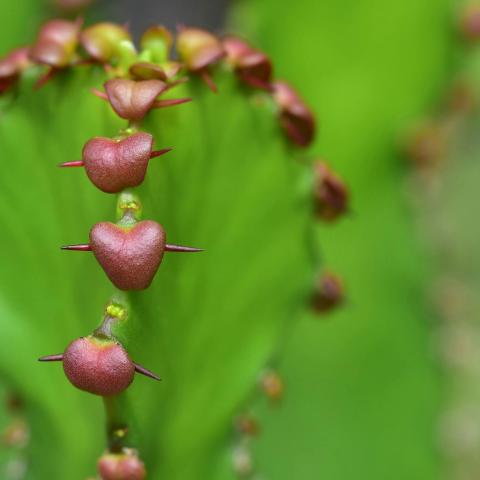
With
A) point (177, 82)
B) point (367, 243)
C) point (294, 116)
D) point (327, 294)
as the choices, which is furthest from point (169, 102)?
point (367, 243)

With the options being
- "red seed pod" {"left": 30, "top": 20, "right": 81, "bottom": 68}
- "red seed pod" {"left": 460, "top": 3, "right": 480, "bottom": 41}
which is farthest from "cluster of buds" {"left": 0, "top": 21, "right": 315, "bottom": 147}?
"red seed pod" {"left": 460, "top": 3, "right": 480, "bottom": 41}

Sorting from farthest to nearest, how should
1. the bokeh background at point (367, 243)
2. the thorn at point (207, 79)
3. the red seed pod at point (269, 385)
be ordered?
the bokeh background at point (367, 243)
the red seed pod at point (269, 385)
the thorn at point (207, 79)

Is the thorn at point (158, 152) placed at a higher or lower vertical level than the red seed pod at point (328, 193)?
higher

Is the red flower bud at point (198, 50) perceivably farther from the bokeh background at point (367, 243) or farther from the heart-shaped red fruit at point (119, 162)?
the bokeh background at point (367, 243)

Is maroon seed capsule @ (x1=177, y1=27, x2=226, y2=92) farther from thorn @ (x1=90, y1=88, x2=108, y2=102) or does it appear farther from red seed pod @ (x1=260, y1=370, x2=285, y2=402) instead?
red seed pod @ (x1=260, y1=370, x2=285, y2=402)

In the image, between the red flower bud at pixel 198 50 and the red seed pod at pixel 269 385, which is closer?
the red flower bud at pixel 198 50

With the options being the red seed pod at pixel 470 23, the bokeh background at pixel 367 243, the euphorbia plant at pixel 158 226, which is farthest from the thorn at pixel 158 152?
the red seed pod at pixel 470 23
